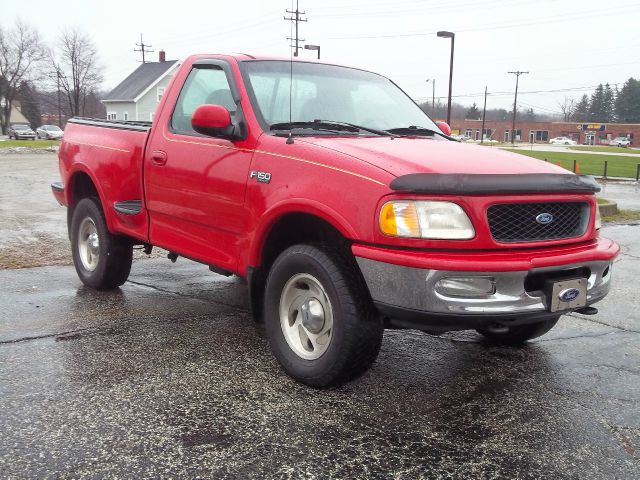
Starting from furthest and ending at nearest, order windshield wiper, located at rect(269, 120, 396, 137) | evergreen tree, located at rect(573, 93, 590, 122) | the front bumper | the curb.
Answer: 1. evergreen tree, located at rect(573, 93, 590, 122)
2. the curb
3. windshield wiper, located at rect(269, 120, 396, 137)
4. the front bumper

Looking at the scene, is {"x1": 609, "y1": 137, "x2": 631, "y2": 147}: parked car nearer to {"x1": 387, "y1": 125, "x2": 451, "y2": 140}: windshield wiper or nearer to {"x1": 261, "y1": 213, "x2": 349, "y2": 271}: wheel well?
{"x1": 387, "y1": 125, "x2": 451, "y2": 140}: windshield wiper

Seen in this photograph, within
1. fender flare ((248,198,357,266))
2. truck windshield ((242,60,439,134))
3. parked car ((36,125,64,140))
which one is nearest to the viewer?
fender flare ((248,198,357,266))

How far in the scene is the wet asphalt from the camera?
2.82 m

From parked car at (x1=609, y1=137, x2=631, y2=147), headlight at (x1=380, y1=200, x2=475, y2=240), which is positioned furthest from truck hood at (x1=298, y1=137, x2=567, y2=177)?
parked car at (x1=609, y1=137, x2=631, y2=147)

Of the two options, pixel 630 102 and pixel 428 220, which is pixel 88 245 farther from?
pixel 630 102

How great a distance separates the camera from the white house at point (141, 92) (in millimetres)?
57719

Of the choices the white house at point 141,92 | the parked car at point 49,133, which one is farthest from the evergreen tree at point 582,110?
→ the parked car at point 49,133

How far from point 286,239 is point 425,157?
100 centimetres

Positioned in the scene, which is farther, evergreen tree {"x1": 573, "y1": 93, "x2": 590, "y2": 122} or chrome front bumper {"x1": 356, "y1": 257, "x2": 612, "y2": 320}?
evergreen tree {"x1": 573, "y1": 93, "x2": 590, "y2": 122}

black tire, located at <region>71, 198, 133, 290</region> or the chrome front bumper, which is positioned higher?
the chrome front bumper

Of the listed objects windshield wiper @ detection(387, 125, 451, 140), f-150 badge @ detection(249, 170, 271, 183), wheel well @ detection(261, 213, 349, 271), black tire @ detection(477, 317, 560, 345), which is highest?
windshield wiper @ detection(387, 125, 451, 140)

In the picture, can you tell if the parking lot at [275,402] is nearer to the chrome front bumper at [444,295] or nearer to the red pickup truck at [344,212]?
the red pickup truck at [344,212]

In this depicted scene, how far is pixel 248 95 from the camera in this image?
13.6 ft

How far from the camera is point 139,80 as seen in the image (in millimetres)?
61156
